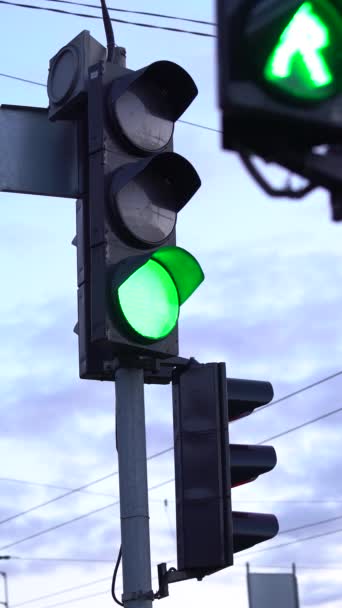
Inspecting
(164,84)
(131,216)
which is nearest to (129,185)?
(131,216)

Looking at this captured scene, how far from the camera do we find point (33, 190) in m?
4.81

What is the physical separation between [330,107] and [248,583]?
4.71m

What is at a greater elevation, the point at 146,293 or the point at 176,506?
the point at 146,293

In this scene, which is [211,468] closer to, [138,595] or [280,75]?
[138,595]

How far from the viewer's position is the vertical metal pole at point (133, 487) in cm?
427

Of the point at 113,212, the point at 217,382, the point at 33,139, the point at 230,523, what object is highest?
the point at 33,139

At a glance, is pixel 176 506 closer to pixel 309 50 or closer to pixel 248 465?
pixel 248 465

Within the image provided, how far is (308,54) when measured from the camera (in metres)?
2.35

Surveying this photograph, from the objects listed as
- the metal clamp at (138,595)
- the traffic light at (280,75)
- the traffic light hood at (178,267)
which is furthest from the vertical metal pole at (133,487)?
the traffic light at (280,75)

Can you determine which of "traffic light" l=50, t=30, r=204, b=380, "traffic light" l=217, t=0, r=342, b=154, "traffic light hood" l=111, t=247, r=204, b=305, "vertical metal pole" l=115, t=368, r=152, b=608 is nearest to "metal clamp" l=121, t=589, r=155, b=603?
"vertical metal pole" l=115, t=368, r=152, b=608

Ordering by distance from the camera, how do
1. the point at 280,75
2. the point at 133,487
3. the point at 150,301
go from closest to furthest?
the point at 280,75 → the point at 133,487 → the point at 150,301

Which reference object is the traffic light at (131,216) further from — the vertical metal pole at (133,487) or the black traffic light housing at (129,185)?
the vertical metal pole at (133,487)

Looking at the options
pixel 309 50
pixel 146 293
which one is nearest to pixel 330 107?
pixel 309 50

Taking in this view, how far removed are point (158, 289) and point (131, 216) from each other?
0.93ft
